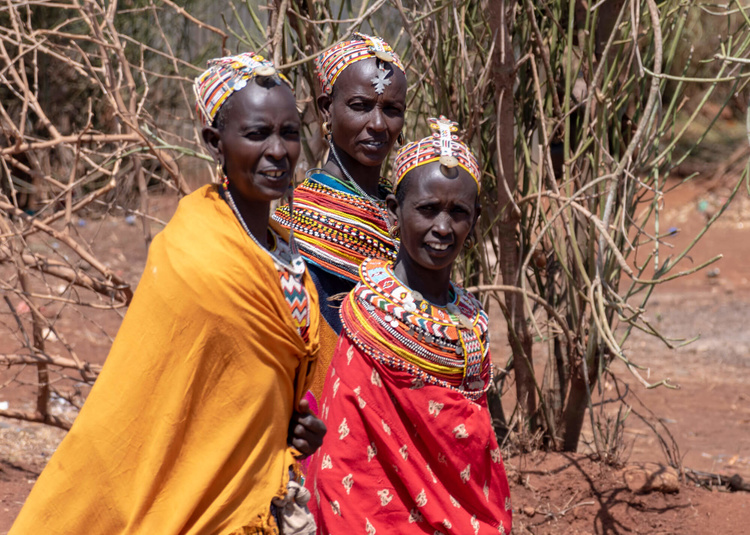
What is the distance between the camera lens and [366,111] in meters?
2.98

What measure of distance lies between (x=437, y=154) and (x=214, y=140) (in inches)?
27.7

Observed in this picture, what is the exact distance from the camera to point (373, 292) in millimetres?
2506

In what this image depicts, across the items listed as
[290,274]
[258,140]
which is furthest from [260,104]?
[290,274]

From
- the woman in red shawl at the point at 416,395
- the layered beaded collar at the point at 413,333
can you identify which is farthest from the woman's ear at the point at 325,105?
the layered beaded collar at the point at 413,333

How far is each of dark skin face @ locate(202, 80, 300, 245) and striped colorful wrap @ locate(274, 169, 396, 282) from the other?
2.66ft

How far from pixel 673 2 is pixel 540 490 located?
2191mm

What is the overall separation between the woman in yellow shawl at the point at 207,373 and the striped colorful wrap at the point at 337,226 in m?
0.78

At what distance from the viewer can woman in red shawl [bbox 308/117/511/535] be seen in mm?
2457

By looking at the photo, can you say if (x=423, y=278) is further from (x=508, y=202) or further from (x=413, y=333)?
(x=508, y=202)

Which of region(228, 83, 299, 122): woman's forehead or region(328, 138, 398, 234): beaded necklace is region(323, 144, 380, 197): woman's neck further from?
region(228, 83, 299, 122): woman's forehead

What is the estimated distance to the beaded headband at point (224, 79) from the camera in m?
2.09

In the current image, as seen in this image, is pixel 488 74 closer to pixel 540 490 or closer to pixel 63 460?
pixel 540 490

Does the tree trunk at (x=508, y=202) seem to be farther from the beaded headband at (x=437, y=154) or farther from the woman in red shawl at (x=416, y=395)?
the woman in red shawl at (x=416, y=395)

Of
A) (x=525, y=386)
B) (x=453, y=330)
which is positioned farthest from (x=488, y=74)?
(x=453, y=330)
